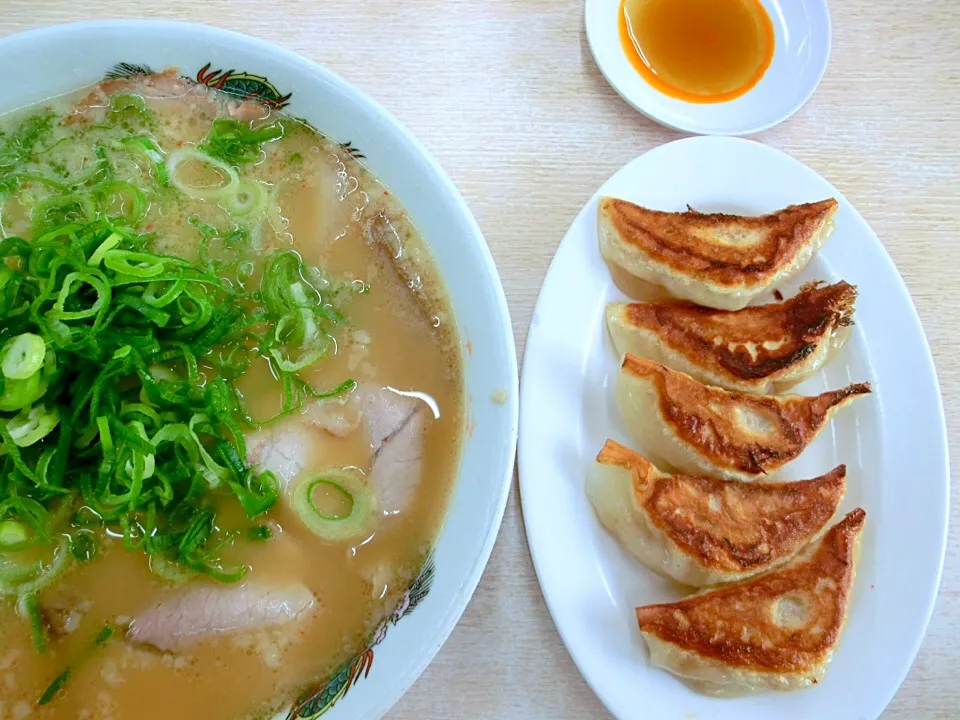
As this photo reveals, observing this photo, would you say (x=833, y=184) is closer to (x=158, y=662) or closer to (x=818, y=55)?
(x=818, y=55)

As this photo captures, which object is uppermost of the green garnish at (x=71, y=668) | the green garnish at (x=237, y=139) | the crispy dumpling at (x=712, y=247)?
the green garnish at (x=237, y=139)

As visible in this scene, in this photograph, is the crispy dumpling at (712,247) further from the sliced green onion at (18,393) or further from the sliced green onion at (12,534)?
the sliced green onion at (12,534)

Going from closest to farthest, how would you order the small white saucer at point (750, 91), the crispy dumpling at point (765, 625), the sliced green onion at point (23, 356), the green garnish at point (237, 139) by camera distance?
the sliced green onion at point (23, 356) → the crispy dumpling at point (765, 625) → the green garnish at point (237, 139) → the small white saucer at point (750, 91)


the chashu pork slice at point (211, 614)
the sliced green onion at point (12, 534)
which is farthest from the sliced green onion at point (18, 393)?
the chashu pork slice at point (211, 614)

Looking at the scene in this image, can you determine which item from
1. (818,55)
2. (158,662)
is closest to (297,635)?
(158,662)

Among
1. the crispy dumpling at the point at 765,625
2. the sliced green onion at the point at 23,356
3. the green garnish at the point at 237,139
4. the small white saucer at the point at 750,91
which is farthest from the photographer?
the small white saucer at the point at 750,91

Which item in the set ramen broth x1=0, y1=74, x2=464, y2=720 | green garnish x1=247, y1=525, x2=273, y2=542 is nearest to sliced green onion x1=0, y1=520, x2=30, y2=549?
ramen broth x1=0, y1=74, x2=464, y2=720

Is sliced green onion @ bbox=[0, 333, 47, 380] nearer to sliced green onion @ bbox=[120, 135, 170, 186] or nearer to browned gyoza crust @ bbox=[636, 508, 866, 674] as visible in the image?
sliced green onion @ bbox=[120, 135, 170, 186]
